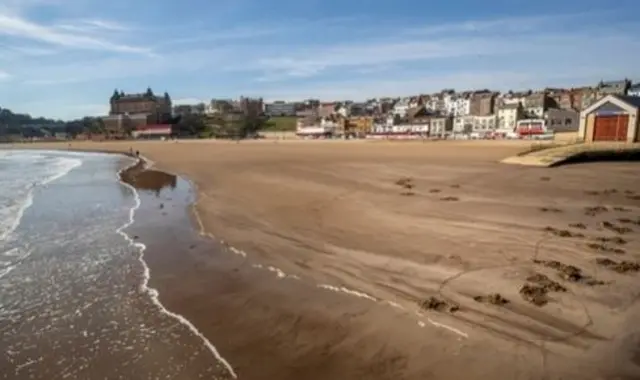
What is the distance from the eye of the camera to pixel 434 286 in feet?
23.8

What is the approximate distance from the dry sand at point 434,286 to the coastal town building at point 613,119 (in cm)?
1453

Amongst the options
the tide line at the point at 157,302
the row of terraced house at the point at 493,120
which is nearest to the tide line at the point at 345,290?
the tide line at the point at 157,302

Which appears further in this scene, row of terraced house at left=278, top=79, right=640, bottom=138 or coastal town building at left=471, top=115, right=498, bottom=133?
coastal town building at left=471, top=115, right=498, bottom=133

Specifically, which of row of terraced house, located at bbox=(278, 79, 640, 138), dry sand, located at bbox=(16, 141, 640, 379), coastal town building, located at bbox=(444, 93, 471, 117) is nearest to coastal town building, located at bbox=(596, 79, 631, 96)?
row of terraced house, located at bbox=(278, 79, 640, 138)

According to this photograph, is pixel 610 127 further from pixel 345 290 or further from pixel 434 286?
pixel 345 290

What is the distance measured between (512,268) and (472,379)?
3339mm

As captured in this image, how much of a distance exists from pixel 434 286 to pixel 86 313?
220 inches

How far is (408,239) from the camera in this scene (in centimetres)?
1008

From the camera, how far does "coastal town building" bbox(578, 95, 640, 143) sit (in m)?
27.2

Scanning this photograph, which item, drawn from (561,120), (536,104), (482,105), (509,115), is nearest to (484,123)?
(509,115)

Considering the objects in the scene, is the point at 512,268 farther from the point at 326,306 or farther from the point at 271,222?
the point at 271,222

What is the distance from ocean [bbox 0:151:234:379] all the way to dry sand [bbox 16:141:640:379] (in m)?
0.67

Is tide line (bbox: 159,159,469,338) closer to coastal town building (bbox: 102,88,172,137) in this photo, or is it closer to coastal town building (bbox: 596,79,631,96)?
coastal town building (bbox: 596,79,631,96)

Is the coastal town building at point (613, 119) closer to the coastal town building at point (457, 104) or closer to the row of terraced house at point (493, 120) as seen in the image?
the row of terraced house at point (493, 120)
